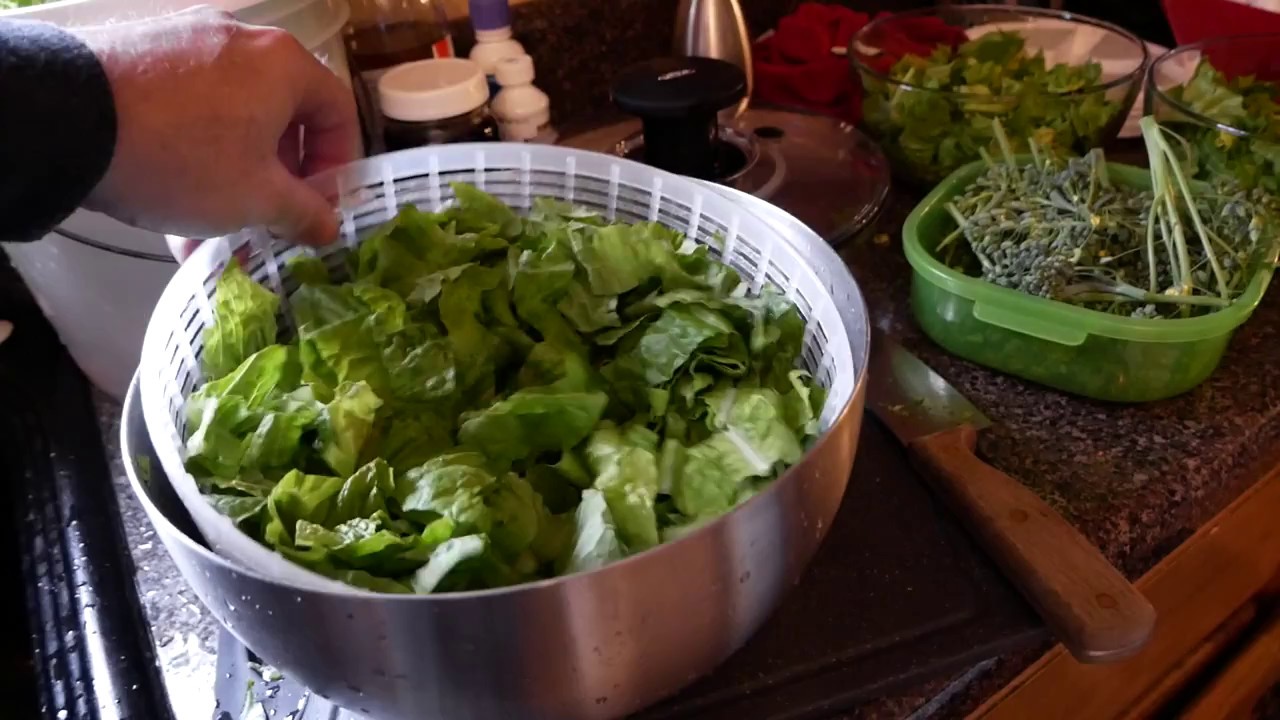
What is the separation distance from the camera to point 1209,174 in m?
0.84

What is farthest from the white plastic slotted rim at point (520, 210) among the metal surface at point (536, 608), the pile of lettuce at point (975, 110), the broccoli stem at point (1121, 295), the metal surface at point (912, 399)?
the pile of lettuce at point (975, 110)

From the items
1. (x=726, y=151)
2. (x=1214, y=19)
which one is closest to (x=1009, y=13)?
(x=1214, y=19)

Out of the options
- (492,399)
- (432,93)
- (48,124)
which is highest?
(48,124)

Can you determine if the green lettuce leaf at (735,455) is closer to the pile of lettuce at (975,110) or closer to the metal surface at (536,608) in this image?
the metal surface at (536,608)

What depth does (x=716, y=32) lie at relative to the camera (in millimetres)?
1014

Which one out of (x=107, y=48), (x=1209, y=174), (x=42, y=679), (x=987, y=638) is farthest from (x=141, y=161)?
(x=1209, y=174)

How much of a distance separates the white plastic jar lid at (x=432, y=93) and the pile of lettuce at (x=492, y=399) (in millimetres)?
166

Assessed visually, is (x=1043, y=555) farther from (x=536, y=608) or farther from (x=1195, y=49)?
(x=1195, y=49)

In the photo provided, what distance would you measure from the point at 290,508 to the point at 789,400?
0.92ft

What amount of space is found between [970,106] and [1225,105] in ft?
0.69

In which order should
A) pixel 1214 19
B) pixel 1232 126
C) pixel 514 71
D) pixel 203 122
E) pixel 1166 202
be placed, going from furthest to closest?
pixel 1214 19
pixel 514 71
pixel 1232 126
pixel 1166 202
pixel 203 122

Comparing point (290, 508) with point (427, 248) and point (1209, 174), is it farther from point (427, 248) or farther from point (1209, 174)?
point (1209, 174)

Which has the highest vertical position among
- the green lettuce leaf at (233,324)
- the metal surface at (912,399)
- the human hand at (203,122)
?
the human hand at (203,122)

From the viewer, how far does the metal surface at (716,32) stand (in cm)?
101
